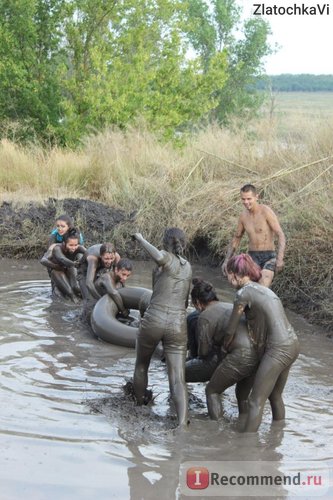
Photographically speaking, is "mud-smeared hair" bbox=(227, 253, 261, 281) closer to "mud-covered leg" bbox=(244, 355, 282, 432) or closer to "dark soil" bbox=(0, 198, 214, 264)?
"mud-covered leg" bbox=(244, 355, 282, 432)

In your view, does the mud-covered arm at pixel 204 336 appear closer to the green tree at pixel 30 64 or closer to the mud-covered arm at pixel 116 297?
the mud-covered arm at pixel 116 297

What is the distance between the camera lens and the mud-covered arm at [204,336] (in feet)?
24.5

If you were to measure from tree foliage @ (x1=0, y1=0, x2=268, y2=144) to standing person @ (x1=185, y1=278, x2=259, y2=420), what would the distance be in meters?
14.7

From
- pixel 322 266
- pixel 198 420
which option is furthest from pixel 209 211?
pixel 198 420

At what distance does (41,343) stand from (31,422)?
9.61 ft

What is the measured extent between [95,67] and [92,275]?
12004mm

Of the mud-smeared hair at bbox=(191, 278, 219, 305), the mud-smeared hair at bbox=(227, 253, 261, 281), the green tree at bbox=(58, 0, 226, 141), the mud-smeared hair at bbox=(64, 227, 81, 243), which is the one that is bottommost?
the mud-smeared hair at bbox=(64, 227, 81, 243)

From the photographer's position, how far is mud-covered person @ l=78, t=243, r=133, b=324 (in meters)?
10.7

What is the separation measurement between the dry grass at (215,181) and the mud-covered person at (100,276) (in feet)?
9.80

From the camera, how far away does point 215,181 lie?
16172 mm

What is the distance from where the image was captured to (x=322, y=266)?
40.6 feet

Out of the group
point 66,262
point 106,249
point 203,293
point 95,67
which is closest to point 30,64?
point 95,67

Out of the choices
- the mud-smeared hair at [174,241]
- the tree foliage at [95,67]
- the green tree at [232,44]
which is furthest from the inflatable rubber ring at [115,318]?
the green tree at [232,44]

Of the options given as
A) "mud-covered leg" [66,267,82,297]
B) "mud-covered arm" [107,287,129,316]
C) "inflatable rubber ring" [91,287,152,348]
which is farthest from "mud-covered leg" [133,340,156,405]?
"mud-covered leg" [66,267,82,297]
